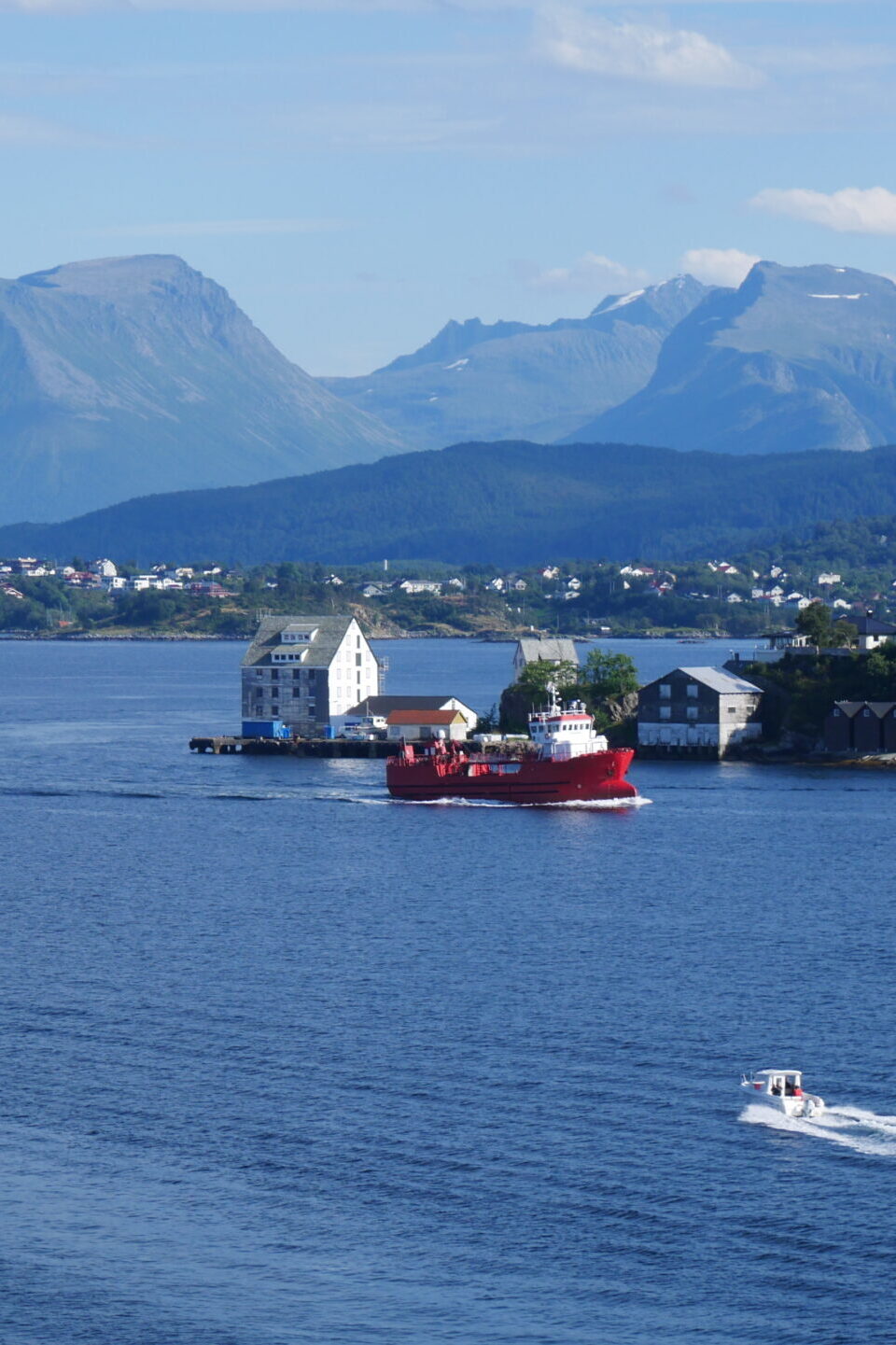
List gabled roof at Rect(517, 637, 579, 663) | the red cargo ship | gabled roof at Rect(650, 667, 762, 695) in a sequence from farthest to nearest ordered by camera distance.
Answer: gabled roof at Rect(517, 637, 579, 663) → gabled roof at Rect(650, 667, 762, 695) → the red cargo ship

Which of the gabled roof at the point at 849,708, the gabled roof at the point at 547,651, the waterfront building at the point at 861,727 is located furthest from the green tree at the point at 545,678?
the gabled roof at the point at 849,708

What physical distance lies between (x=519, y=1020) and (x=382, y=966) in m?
6.38

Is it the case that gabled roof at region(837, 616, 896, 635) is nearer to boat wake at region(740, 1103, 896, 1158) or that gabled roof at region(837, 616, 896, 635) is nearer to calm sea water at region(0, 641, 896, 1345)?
calm sea water at region(0, 641, 896, 1345)

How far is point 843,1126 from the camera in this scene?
34.2 m

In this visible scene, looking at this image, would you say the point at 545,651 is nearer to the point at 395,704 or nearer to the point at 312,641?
the point at 395,704

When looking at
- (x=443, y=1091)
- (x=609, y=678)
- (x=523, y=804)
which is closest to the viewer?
(x=443, y=1091)

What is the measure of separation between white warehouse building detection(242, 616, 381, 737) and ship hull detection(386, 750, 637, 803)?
18499mm

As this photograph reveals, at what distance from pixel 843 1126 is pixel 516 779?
46416mm

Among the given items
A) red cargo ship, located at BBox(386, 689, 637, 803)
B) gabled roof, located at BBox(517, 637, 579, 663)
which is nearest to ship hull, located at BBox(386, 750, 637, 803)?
red cargo ship, located at BBox(386, 689, 637, 803)

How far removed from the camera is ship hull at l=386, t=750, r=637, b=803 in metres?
79.4

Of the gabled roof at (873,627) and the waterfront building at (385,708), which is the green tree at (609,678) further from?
the gabled roof at (873,627)

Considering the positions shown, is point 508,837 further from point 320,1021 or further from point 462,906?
point 320,1021

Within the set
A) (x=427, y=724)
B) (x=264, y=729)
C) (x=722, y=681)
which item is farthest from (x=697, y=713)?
(x=264, y=729)

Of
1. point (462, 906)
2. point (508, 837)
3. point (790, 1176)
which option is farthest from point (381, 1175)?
point (508, 837)
